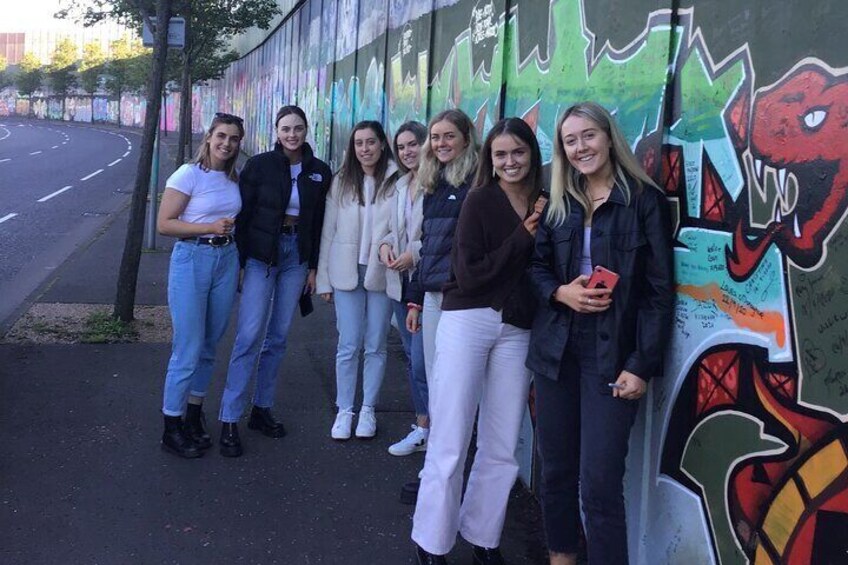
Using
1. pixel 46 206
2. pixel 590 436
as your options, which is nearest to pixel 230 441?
pixel 590 436

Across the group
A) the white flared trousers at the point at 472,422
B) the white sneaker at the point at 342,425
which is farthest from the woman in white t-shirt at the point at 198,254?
the white flared trousers at the point at 472,422

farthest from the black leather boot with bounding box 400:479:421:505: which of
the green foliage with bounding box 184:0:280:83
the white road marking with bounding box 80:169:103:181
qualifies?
the white road marking with bounding box 80:169:103:181

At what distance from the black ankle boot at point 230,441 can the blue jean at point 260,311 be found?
4 cm

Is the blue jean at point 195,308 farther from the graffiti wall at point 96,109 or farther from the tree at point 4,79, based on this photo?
the tree at point 4,79

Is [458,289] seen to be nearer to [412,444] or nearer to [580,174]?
A: [580,174]

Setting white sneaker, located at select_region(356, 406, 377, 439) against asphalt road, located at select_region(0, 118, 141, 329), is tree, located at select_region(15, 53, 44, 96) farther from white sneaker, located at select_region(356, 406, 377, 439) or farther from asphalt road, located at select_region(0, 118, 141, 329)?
white sneaker, located at select_region(356, 406, 377, 439)

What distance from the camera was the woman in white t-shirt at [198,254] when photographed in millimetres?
4230

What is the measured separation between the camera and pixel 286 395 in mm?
5586

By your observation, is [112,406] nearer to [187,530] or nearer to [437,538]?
[187,530]

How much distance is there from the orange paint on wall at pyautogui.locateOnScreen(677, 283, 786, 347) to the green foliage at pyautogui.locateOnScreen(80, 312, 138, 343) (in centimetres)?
519

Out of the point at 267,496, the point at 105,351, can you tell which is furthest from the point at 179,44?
the point at 267,496

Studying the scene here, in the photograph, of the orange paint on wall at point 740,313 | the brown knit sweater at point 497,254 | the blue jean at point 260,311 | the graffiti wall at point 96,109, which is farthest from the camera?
the graffiti wall at point 96,109

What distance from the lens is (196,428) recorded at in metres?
4.59

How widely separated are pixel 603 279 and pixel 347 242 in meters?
2.14
